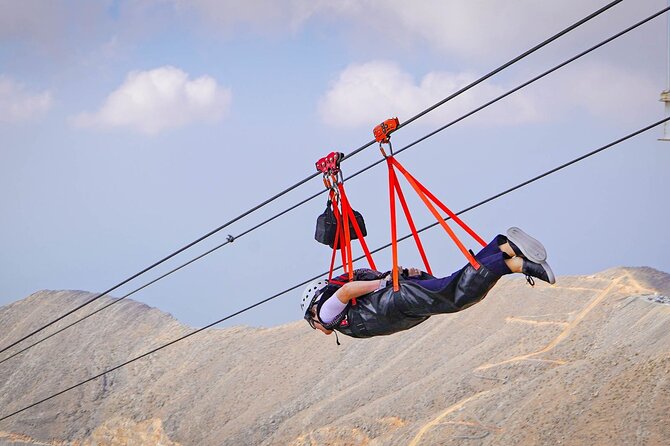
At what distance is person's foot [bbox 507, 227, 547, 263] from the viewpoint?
844 centimetres

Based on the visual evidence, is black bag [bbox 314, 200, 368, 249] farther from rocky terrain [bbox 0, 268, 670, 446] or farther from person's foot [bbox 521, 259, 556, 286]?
rocky terrain [bbox 0, 268, 670, 446]

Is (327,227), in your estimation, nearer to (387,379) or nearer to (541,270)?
(541,270)

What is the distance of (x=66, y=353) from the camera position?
42.1m

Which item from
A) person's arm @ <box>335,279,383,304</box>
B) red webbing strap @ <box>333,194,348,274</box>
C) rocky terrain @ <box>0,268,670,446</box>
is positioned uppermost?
red webbing strap @ <box>333,194,348,274</box>

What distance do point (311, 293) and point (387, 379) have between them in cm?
2204

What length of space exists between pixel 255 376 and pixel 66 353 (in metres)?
10.9

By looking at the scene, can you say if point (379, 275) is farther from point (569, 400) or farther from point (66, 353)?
point (66, 353)

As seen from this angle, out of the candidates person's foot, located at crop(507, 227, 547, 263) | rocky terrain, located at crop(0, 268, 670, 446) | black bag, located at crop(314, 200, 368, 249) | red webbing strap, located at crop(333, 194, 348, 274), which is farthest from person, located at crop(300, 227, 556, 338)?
rocky terrain, located at crop(0, 268, 670, 446)

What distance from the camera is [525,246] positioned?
8484mm

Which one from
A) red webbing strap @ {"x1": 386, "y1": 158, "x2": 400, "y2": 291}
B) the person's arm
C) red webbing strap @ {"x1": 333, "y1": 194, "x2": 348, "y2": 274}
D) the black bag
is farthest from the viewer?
the black bag

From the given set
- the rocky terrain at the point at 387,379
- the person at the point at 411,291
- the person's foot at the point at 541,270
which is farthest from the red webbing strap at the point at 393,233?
the rocky terrain at the point at 387,379

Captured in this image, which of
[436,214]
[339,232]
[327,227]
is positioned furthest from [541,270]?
[327,227]

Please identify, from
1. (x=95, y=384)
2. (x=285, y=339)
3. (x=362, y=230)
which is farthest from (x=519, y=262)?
(x=95, y=384)

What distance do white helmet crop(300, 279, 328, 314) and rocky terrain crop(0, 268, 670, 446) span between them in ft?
41.8
